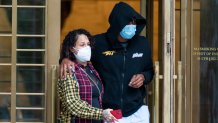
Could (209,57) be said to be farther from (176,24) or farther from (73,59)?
(73,59)

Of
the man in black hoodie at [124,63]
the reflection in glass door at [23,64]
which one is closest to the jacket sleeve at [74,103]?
the man in black hoodie at [124,63]

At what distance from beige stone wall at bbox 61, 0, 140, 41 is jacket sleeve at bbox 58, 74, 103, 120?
4.83 ft

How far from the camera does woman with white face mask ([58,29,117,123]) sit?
13.8 ft

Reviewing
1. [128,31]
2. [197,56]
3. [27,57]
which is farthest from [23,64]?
[197,56]

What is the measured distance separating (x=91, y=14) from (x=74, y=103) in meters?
1.66

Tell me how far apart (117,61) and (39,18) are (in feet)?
2.67

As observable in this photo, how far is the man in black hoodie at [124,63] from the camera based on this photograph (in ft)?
14.9

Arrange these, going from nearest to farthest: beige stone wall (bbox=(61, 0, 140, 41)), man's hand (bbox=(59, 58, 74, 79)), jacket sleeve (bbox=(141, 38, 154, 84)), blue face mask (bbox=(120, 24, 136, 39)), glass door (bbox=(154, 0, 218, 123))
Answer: man's hand (bbox=(59, 58, 74, 79)) → blue face mask (bbox=(120, 24, 136, 39)) → jacket sleeve (bbox=(141, 38, 154, 84)) → glass door (bbox=(154, 0, 218, 123)) → beige stone wall (bbox=(61, 0, 140, 41))

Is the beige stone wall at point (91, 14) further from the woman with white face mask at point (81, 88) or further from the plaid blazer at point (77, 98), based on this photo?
the plaid blazer at point (77, 98)

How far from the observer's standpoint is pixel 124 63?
181 inches

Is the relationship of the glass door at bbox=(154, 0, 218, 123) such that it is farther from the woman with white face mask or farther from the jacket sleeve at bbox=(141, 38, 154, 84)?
the woman with white face mask

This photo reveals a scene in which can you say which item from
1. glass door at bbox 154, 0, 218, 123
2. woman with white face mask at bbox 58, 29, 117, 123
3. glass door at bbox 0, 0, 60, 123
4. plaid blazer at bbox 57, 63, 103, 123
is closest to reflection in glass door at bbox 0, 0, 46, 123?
glass door at bbox 0, 0, 60, 123

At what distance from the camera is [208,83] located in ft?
17.7

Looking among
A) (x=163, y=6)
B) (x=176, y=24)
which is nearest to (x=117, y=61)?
(x=163, y=6)
